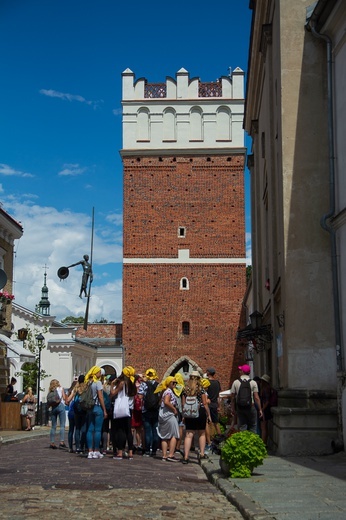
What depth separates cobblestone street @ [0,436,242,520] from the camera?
8094mm

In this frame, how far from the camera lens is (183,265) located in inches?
1801

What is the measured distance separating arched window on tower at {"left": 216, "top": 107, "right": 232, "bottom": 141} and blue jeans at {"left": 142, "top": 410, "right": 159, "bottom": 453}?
33382 millimetres

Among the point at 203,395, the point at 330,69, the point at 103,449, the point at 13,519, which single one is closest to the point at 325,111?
the point at 330,69

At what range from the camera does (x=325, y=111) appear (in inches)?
565

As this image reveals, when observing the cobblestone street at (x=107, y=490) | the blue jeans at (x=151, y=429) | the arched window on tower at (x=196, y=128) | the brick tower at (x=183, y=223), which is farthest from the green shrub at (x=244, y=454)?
the arched window on tower at (x=196, y=128)

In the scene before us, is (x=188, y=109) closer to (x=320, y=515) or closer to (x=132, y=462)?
(x=132, y=462)

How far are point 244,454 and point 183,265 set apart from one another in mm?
35434

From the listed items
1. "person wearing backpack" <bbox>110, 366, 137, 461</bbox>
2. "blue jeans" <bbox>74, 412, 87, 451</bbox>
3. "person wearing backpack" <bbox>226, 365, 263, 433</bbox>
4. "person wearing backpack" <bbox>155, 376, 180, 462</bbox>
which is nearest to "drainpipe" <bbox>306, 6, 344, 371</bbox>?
"person wearing backpack" <bbox>226, 365, 263, 433</bbox>

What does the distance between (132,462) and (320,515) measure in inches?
279

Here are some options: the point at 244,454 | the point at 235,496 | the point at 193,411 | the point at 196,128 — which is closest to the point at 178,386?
the point at 193,411

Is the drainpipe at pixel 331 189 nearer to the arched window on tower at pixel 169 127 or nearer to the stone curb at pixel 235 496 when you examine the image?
the stone curb at pixel 235 496

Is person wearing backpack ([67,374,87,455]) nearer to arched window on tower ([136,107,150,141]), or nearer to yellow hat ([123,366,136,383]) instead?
yellow hat ([123,366,136,383])

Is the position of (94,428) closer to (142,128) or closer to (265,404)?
(265,404)

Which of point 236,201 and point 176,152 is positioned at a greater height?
point 176,152
